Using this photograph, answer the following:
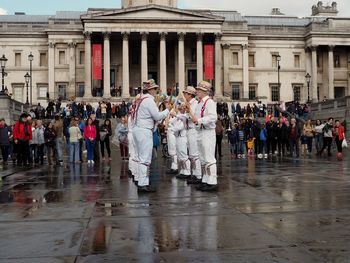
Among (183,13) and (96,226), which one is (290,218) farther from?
(183,13)

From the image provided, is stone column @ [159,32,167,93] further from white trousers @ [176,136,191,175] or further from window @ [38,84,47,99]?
white trousers @ [176,136,191,175]

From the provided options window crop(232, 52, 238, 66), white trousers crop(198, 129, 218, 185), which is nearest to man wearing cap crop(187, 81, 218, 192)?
white trousers crop(198, 129, 218, 185)

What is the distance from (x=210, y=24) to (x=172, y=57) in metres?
7.16

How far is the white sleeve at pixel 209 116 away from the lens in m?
12.6

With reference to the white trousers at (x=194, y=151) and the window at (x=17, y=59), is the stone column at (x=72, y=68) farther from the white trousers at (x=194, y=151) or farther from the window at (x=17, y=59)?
the white trousers at (x=194, y=151)

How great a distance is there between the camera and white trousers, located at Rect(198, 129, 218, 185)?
12.5 metres

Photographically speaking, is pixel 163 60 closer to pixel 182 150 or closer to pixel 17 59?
pixel 17 59

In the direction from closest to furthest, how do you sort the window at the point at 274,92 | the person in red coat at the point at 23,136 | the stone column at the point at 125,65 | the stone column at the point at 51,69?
the person in red coat at the point at 23,136
the stone column at the point at 125,65
the stone column at the point at 51,69
the window at the point at 274,92

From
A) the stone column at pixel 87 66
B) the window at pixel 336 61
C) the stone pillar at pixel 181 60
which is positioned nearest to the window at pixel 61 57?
the stone column at pixel 87 66

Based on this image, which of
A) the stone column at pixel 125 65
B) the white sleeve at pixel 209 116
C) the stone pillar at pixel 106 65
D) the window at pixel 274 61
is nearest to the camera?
the white sleeve at pixel 209 116

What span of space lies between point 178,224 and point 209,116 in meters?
5.02

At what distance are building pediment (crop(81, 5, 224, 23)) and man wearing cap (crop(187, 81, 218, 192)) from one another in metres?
58.0

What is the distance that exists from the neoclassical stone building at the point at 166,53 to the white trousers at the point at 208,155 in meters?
56.0

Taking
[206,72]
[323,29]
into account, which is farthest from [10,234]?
[323,29]
